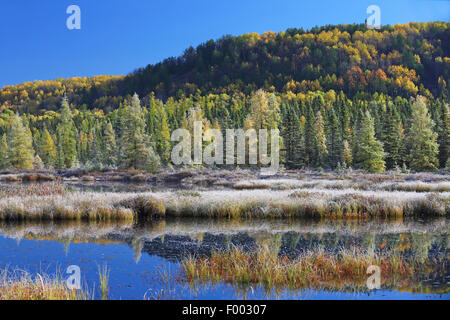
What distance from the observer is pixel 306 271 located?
10438mm

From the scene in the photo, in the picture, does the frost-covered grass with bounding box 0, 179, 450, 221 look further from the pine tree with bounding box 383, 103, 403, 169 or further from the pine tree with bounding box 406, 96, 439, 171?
the pine tree with bounding box 383, 103, 403, 169

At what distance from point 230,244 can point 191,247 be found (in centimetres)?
127

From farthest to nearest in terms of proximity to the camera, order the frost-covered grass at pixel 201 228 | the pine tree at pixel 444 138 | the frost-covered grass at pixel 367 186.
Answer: the pine tree at pixel 444 138, the frost-covered grass at pixel 367 186, the frost-covered grass at pixel 201 228

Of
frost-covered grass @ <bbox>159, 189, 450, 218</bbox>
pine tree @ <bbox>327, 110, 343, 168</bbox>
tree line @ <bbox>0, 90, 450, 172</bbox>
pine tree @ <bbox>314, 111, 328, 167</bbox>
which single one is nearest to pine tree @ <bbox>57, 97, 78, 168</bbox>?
tree line @ <bbox>0, 90, 450, 172</bbox>

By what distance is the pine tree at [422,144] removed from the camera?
47.7m

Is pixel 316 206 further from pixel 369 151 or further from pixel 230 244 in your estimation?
pixel 369 151

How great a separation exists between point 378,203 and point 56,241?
13.7 metres

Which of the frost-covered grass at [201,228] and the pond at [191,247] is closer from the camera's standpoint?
the pond at [191,247]

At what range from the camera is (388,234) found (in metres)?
15.8

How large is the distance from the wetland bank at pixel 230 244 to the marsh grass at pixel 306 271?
0.03 meters

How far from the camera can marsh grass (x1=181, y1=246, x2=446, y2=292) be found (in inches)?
396

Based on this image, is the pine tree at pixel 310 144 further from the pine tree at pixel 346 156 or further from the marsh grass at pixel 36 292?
the marsh grass at pixel 36 292

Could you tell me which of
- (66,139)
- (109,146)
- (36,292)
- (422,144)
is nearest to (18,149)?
(66,139)

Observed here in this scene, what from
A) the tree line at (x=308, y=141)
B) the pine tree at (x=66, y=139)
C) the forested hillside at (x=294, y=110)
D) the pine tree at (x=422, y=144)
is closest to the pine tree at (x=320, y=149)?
the tree line at (x=308, y=141)
